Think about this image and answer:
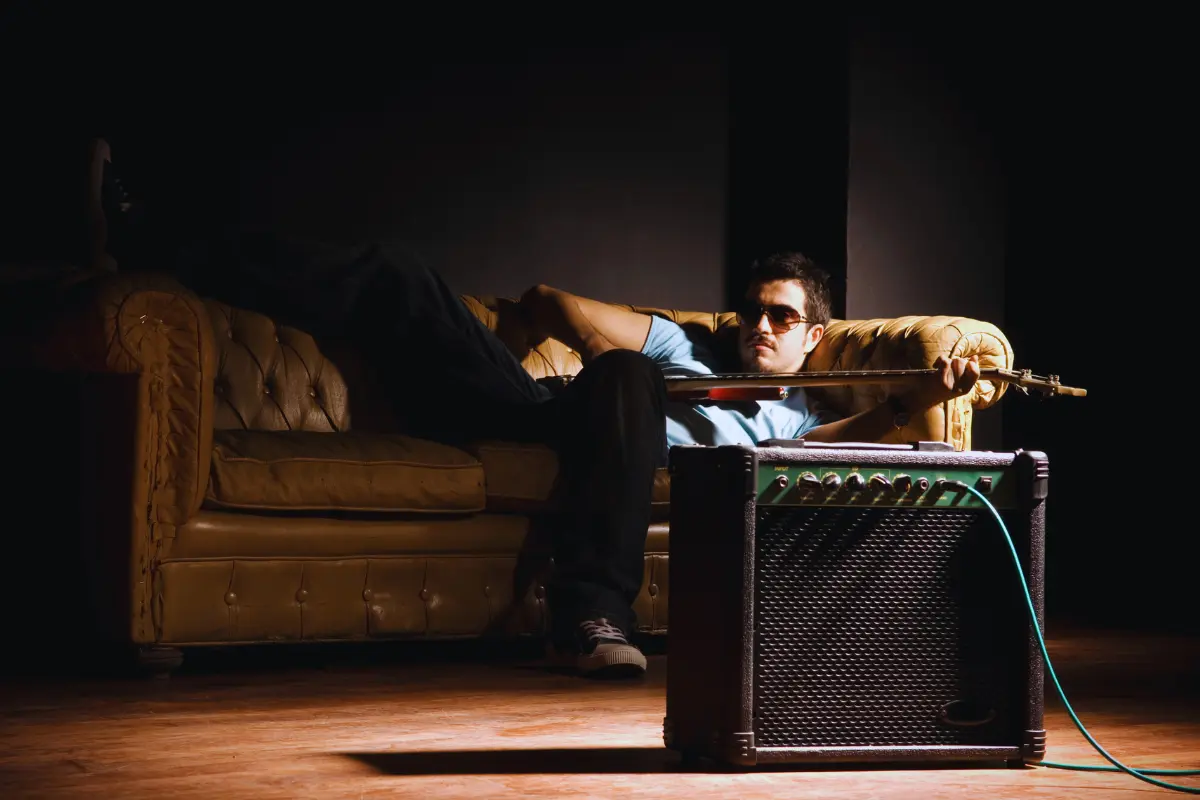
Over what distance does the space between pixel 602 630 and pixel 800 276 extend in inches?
46.1

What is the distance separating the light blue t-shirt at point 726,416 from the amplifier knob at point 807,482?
1.26m

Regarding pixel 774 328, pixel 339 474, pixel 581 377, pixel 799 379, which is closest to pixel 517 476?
pixel 581 377

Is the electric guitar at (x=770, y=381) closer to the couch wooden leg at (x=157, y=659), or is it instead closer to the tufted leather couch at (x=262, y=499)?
the tufted leather couch at (x=262, y=499)

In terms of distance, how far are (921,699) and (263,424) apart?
1662 mm

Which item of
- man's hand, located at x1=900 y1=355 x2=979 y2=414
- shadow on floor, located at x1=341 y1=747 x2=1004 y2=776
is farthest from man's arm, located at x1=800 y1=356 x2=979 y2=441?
shadow on floor, located at x1=341 y1=747 x2=1004 y2=776

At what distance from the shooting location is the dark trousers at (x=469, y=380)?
2.34 m

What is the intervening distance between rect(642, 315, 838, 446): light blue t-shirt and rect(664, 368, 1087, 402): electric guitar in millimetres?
46

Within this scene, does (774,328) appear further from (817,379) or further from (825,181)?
(825,181)

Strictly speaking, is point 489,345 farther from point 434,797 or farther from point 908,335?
point 434,797

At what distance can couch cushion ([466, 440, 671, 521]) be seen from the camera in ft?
8.12

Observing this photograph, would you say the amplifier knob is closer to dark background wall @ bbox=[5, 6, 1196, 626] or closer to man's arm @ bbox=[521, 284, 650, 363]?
man's arm @ bbox=[521, 284, 650, 363]

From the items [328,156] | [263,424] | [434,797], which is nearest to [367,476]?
[263,424]

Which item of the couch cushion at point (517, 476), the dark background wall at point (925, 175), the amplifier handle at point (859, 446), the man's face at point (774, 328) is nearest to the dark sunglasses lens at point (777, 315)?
the man's face at point (774, 328)

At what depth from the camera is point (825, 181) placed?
3967 mm
